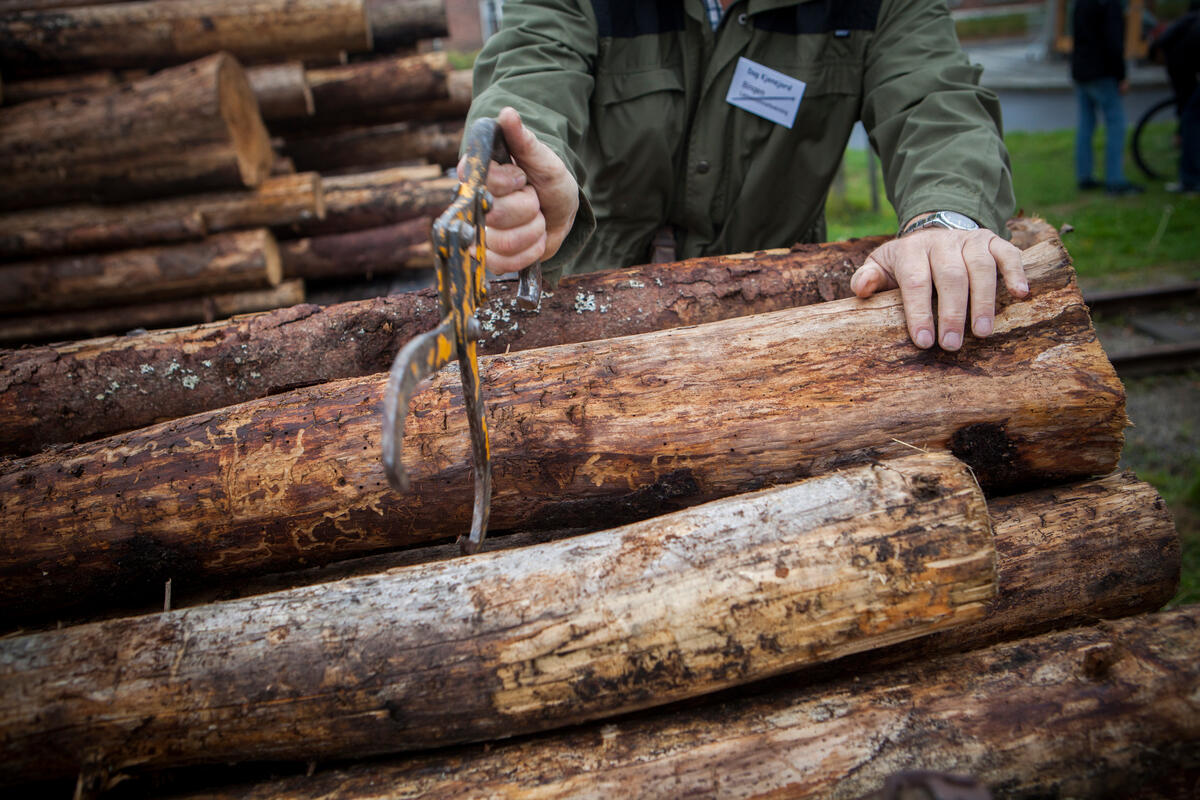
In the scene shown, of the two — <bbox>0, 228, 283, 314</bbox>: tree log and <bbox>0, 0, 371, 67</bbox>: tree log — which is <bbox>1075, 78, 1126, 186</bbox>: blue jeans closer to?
<bbox>0, 0, 371, 67</bbox>: tree log

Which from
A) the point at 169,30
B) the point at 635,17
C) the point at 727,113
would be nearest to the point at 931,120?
the point at 727,113

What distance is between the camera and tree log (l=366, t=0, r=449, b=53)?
6016 mm

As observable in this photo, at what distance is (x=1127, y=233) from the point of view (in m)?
6.90

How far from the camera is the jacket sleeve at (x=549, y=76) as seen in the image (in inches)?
78.7

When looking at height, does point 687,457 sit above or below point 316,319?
below

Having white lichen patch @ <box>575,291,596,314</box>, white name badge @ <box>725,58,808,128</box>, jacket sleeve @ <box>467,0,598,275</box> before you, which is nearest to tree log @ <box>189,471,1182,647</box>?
white lichen patch @ <box>575,291,596,314</box>

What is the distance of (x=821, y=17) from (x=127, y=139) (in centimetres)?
409

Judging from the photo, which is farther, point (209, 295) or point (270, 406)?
point (209, 295)

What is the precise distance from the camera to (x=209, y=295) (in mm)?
4938

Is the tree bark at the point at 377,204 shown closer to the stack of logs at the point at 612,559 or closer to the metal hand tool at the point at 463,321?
the stack of logs at the point at 612,559

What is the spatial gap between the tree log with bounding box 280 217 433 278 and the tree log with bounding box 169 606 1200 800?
4.47 metres

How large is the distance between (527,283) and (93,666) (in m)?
1.24

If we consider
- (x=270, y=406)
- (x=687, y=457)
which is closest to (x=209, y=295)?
(x=270, y=406)

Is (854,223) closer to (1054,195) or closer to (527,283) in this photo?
(1054,195)
